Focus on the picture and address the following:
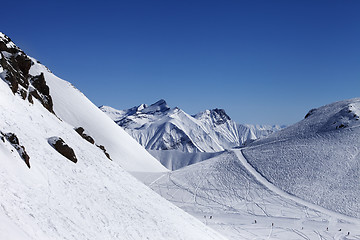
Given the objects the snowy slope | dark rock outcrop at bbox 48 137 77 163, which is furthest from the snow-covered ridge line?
dark rock outcrop at bbox 48 137 77 163

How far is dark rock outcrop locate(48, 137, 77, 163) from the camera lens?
24.5 meters

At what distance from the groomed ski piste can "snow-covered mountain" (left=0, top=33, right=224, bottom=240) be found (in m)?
16.7

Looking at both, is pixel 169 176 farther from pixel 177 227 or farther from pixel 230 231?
pixel 177 227

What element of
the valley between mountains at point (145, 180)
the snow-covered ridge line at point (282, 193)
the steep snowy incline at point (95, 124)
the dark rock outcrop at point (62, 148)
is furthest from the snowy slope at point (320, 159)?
the dark rock outcrop at point (62, 148)

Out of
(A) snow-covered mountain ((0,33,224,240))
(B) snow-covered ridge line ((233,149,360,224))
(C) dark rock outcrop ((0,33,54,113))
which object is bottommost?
(A) snow-covered mountain ((0,33,224,240))

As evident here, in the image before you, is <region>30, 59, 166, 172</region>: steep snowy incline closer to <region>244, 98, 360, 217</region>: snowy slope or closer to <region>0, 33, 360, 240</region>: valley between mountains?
<region>0, 33, 360, 240</region>: valley between mountains

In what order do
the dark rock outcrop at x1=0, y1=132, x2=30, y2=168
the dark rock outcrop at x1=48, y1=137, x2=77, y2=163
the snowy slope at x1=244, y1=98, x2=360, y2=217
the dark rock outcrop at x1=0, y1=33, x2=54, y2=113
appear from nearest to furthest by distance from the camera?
the dark rock outcrop at x1=0, y1=132, x2=30, y2=168, the dark rock outcrop at x1=48, y1=137, x2=77, y2=163, the dark rock outcrop at x1=0, y1=33, x2=54, y2=113, the snowy slope at x1=244, y1=98, x2=360, y2=217

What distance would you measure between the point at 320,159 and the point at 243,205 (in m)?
22.8

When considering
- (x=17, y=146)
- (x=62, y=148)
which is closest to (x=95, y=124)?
(x=62, y=148)

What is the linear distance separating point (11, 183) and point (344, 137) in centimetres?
7121

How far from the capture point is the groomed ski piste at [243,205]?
4088 centimetres

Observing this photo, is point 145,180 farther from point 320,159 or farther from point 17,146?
point 17,146

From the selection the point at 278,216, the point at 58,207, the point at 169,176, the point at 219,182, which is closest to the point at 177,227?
the point at 58,207

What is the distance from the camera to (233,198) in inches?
2120
